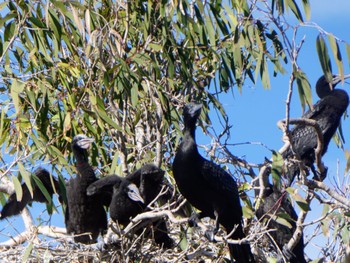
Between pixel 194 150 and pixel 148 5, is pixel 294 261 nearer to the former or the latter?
pixel 194 150

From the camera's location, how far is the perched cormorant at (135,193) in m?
5.31

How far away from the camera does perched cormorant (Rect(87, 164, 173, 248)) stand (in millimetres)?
5309

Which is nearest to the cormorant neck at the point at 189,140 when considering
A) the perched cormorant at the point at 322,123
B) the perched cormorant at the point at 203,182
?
the perched cormorant at the point at 203,182

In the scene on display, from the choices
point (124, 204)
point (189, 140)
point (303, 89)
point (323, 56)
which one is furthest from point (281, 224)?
point (323, 56)

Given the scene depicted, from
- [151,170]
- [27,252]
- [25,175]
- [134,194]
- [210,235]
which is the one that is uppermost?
[151,170]

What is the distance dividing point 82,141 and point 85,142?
0.03m

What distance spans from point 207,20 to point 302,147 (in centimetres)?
129

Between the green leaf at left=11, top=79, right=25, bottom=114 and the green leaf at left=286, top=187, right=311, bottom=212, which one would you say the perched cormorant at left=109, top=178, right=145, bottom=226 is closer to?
the green leaf at left=11, top=79, right=25, bottom=114

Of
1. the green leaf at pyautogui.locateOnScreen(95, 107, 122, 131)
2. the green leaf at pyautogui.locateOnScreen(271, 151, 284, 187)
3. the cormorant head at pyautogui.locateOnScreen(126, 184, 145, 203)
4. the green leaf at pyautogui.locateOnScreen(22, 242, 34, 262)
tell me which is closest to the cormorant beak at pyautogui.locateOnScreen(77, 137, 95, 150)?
the green leaf at pyautogui.locateOnScreen(95, 107, 122, 131)

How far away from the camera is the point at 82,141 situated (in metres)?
5.91

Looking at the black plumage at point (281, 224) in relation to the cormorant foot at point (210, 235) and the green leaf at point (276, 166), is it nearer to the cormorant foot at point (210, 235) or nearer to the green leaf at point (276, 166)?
the green leaf at point (276, 166)

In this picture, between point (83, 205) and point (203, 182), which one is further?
point (83, 205)

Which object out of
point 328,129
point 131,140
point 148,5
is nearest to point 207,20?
point 148,5

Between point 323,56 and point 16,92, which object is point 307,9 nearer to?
point 323,56
